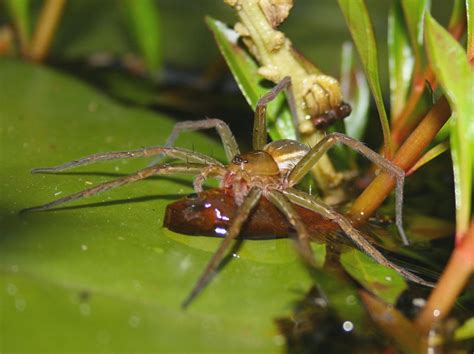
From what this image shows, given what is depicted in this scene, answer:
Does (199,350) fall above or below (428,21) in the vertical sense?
below

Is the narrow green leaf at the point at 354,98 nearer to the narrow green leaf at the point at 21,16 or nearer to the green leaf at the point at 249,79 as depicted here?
the green leaf at the point at 249,79

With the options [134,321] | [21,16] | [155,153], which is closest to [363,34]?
[155,153]

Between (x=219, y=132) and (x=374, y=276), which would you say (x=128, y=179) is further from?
(x=374, y=276)

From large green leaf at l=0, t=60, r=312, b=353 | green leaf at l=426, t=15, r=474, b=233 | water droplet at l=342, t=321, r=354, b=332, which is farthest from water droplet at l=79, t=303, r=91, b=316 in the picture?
green leaf at l=426, t=15, r=474, b=233

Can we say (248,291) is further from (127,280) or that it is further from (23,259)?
(23,259)

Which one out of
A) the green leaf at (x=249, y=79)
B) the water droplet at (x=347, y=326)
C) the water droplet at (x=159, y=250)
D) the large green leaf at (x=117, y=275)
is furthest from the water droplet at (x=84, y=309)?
the green leaf at (x=249, y=79)

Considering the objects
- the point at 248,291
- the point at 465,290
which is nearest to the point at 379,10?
the point at 465,290
